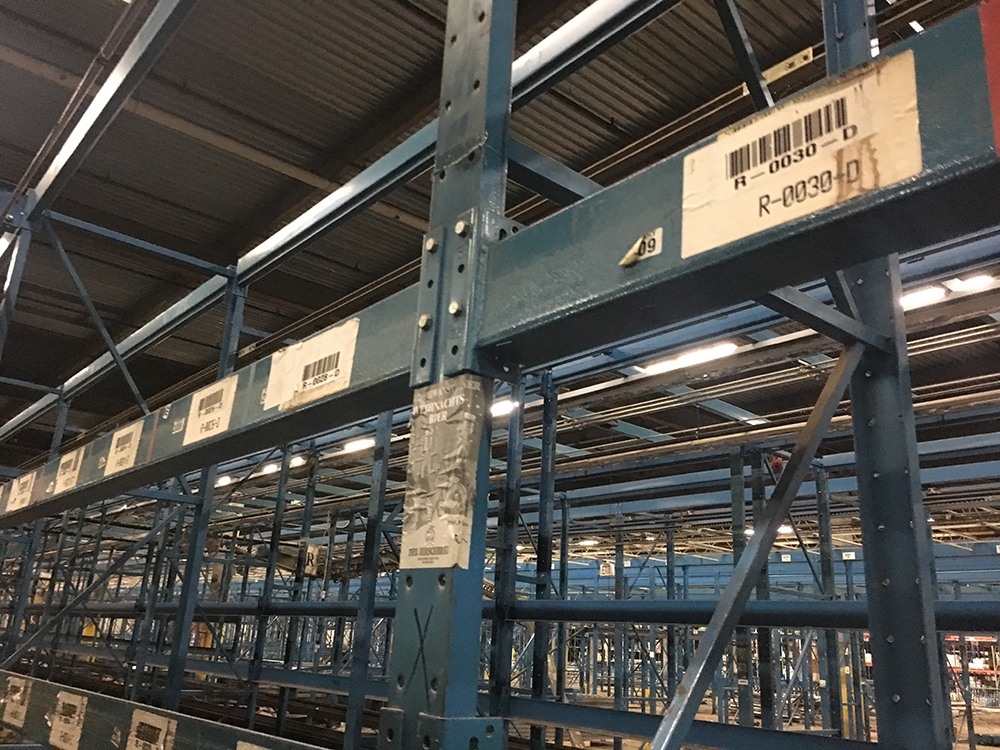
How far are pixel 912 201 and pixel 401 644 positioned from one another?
4.05 ft

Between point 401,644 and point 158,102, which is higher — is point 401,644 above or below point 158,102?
below

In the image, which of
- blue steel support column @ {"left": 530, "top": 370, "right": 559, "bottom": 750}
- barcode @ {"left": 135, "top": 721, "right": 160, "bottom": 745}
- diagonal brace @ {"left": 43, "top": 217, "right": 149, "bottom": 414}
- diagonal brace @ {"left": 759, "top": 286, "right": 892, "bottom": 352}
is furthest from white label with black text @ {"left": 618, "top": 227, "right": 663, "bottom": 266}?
blue steel support column @ {"left": 530, "top": 370, "right": 559, "bottom": 750}

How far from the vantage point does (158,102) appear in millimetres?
5008

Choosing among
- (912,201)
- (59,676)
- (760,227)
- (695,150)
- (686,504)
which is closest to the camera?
(912,201)

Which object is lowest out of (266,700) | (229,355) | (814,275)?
(266,700)

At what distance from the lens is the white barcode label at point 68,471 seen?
4.24 metres

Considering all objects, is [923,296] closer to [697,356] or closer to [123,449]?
[697,356]

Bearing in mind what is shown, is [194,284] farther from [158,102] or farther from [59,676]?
[59,676]

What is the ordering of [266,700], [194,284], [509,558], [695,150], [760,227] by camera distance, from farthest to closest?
1. [266,700]
2. [194,284]
3. [509,558]
4. [695,150]
5. [760,227]

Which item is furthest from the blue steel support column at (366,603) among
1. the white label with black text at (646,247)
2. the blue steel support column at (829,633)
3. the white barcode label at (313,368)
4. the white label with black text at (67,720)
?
the white label with black text at (646,247)

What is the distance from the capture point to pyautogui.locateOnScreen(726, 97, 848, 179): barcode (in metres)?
1.22

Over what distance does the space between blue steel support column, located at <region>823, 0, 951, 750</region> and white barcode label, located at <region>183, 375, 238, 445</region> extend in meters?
2.13

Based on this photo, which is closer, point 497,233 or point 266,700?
point 497,233

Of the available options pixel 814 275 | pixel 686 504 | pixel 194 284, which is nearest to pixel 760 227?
pixel 814 275
